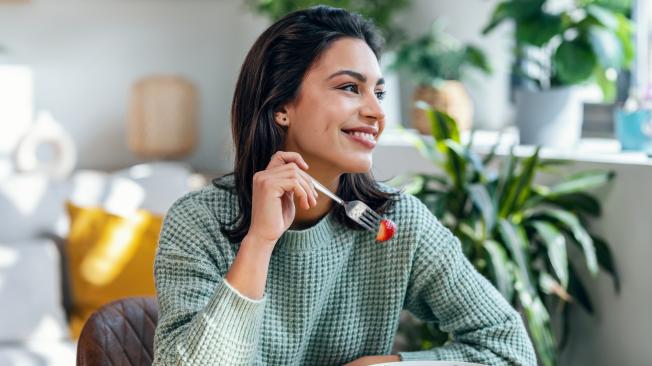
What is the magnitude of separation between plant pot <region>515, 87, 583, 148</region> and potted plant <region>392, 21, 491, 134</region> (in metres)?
0.53

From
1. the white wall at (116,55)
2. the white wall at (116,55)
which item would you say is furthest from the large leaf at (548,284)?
the white wall at (116,55)

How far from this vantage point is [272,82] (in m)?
1.37

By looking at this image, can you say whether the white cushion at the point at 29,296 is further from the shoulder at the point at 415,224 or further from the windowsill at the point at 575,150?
the shoulder at the point at 415,224

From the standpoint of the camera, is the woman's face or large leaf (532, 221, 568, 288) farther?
large leaf (532, 221, 568, 288)

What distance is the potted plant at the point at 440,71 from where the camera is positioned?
3383 millimetres

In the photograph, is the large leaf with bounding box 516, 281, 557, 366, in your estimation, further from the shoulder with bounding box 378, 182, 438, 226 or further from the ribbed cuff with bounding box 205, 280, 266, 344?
the ribbed cuff with bounding box 205, 280, 266, 344

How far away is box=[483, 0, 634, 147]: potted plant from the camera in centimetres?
266

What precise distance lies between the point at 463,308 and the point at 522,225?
1.11 meters

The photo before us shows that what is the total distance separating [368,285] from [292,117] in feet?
0.93

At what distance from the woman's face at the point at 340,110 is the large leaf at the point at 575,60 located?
4.70 ft

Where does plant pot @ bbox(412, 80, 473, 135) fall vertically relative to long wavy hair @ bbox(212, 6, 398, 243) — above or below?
below

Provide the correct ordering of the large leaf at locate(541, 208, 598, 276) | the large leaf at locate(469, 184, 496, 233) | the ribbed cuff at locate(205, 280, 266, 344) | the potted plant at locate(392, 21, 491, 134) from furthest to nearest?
the potted plant at locate(392, 21, 491, 134)
the large leaf at locate(469, 184, 496, 233)
the large leaf at locate(541, 208, 598, 276)
the ribbed cuff at locate(205, 280, 266, 344)

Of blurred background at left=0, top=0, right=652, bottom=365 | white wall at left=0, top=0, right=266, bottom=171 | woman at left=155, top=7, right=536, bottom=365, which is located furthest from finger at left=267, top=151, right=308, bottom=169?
white wall at left=0, top=0, right=266, bottom=171

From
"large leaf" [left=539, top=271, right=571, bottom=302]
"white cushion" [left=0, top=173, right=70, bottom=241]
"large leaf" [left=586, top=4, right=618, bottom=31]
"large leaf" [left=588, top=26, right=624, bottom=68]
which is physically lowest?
"white cushion" [left=0, top=173, right=70, bottom=241]
